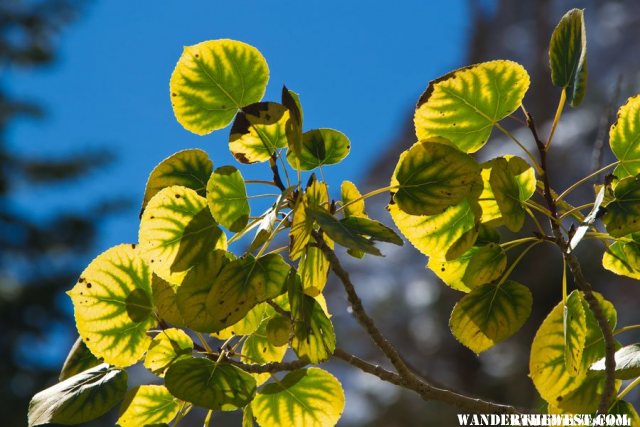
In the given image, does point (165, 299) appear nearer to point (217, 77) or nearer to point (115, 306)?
point (115, 306)

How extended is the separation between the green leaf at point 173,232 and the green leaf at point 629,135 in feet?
1.08

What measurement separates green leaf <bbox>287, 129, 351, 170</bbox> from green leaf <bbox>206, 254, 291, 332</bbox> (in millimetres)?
107

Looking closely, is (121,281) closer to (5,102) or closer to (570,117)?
(570,117)

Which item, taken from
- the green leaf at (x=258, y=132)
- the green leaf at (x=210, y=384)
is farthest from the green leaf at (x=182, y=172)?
the green leaf at (x=210, y=384)

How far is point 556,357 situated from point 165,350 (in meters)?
0.32

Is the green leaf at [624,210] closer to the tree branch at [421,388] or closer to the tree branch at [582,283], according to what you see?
the tree branch at [582,283]

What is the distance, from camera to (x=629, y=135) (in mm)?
618

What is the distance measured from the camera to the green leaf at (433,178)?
0.54 meters

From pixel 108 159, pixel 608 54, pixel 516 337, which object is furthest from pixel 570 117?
pixel 108 159

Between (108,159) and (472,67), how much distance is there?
842 cm

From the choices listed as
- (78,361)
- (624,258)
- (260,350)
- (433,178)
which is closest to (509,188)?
(433,178)

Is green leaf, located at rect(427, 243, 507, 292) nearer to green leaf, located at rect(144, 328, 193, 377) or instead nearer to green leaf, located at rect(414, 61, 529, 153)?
green leaf, located at rect(414, 61, 529, 153)

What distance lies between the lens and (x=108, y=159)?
859 centimetres

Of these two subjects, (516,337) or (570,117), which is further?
(570,117)
